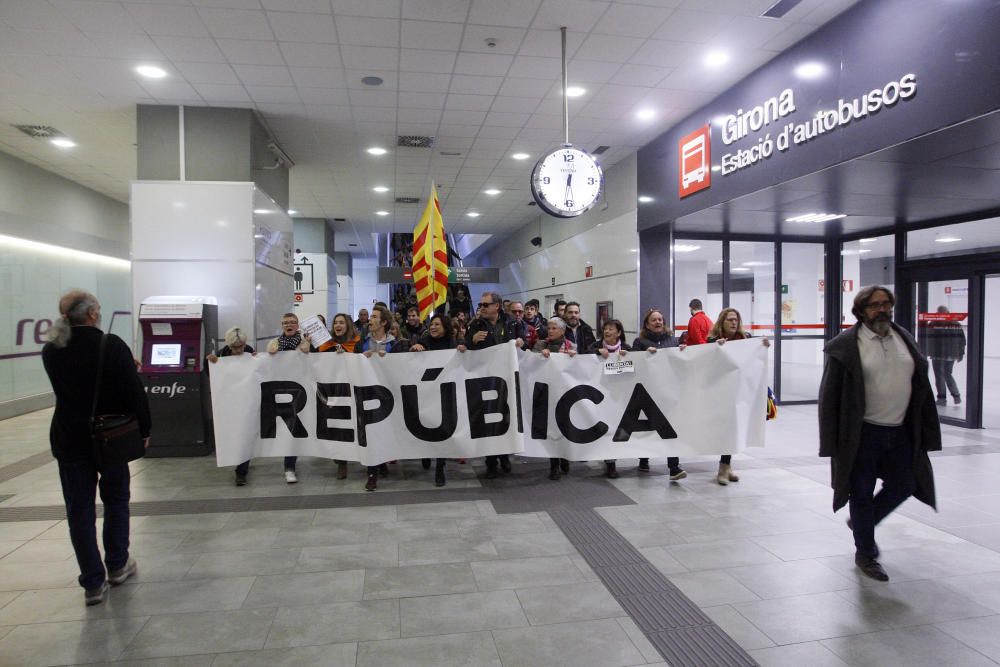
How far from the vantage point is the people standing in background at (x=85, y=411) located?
3100 mm

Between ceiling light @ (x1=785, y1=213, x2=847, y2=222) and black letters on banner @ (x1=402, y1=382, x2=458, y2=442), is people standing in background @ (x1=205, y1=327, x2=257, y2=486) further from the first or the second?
ceiling light @ (x1=785, y1=213, x2=847, y2=222)

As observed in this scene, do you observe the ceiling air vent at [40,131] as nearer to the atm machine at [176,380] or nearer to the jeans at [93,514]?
the atm machine at [176,380]

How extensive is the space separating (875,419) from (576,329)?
397cm

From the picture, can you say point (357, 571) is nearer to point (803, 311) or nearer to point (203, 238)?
point (203, 238)

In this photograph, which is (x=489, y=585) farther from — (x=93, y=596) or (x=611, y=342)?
(x=611, y=342)

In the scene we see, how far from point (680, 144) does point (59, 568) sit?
7.67m

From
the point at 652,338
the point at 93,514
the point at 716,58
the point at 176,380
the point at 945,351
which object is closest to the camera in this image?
the point at 93,514

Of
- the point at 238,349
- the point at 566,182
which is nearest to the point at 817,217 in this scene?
the point at 566,182

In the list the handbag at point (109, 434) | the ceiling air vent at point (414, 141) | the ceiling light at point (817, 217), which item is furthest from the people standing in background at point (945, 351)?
the handbag at point (109, 434)

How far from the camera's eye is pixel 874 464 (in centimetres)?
334

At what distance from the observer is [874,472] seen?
3.35 meters

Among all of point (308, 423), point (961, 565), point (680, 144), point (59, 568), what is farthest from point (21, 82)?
point (961, 565)

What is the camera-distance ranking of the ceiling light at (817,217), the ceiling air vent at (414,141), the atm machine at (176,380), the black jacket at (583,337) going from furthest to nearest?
the ceiling air vent at (414,141)
the ceiling light at (817,217)
the black jacket at (583,337)
the atm machine at (176,380)

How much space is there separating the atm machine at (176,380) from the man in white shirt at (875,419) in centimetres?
602
